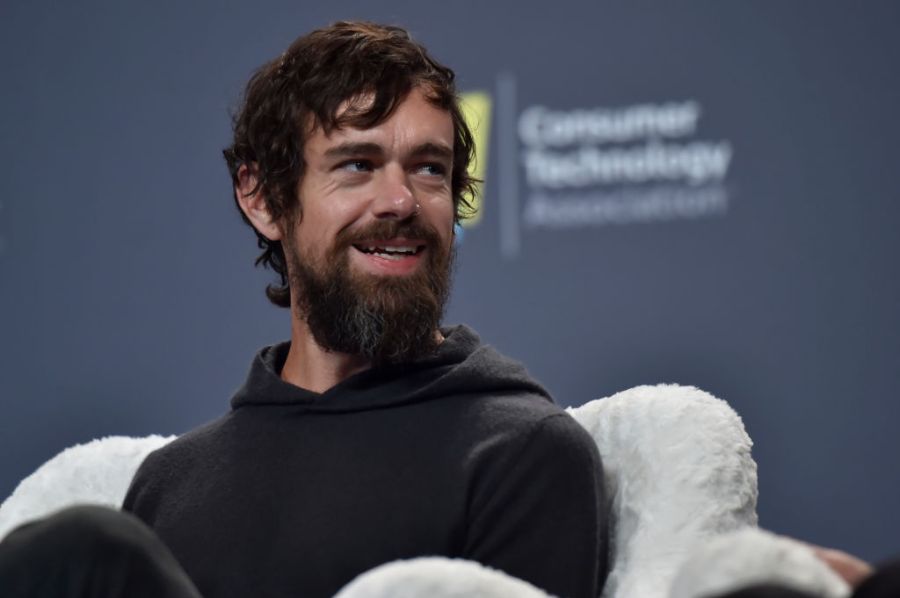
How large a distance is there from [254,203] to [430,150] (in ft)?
0.93

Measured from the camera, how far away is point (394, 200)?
1540 mm

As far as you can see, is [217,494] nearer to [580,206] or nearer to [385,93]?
[385,93]

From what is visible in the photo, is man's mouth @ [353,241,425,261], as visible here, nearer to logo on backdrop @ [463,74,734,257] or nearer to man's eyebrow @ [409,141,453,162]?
man's eyebrow @ [409,141,453,162]

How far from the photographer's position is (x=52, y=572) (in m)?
1.01

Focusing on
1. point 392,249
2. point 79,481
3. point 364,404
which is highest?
point 392,249

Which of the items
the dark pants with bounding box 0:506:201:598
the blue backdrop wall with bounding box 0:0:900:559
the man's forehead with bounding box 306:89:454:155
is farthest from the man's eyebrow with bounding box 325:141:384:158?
the blue backdrop wall with bounding box 0:0:900:559

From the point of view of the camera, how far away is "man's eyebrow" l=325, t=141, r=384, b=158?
1555mm

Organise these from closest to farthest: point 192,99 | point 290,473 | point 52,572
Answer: point 52,572 < point 290,473 < point 192,99

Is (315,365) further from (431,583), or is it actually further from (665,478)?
(431,583)

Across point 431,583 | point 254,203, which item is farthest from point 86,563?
point 254,203

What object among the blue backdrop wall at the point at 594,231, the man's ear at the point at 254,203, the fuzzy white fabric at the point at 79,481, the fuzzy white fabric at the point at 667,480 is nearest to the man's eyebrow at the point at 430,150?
the man's ear at the point at 254,203

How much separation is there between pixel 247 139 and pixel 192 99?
1.21 metres

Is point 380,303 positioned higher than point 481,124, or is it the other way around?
point 481,124

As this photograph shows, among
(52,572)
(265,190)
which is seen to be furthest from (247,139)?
(52,572)
